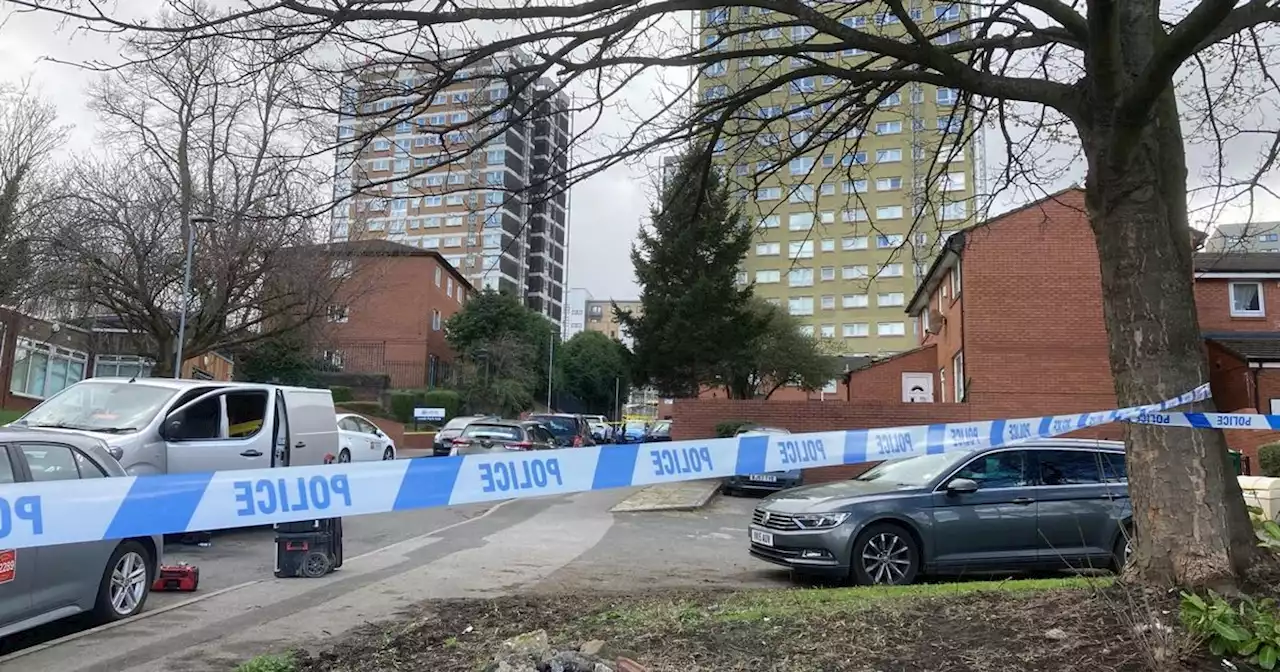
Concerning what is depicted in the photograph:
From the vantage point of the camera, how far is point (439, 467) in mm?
4078

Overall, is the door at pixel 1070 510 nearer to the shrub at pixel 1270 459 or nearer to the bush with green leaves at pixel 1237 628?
the bush with green leaves at pixel 1237 628

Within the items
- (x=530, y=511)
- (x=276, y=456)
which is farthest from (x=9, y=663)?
(x=530, y=511)

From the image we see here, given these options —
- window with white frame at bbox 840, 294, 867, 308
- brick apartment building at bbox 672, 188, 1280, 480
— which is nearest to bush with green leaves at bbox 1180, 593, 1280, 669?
brick apartment building at bbox 672, 188, 1280, 480

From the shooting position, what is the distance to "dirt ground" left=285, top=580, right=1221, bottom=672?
13.9ft

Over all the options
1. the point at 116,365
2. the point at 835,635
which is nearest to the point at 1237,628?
the point at 835,635

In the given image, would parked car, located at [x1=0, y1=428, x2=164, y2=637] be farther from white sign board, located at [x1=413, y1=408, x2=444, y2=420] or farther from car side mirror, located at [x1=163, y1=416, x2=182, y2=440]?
white sign board, located at [x1=413, y1=408, x2=444, y2=420]

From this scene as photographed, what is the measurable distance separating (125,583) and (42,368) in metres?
35.8

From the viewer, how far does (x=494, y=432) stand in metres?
20.1

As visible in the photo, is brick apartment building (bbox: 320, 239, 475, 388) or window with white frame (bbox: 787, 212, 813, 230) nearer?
brick apartment building (bbox: 320, 239, 475, 388)

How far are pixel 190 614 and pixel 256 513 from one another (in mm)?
4288

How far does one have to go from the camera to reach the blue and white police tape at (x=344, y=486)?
322cm

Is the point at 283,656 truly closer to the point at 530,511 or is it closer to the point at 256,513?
the point at 256,513

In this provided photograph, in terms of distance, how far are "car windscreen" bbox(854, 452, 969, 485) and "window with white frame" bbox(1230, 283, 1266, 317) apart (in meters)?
22.6

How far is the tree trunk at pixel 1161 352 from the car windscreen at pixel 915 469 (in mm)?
3672
